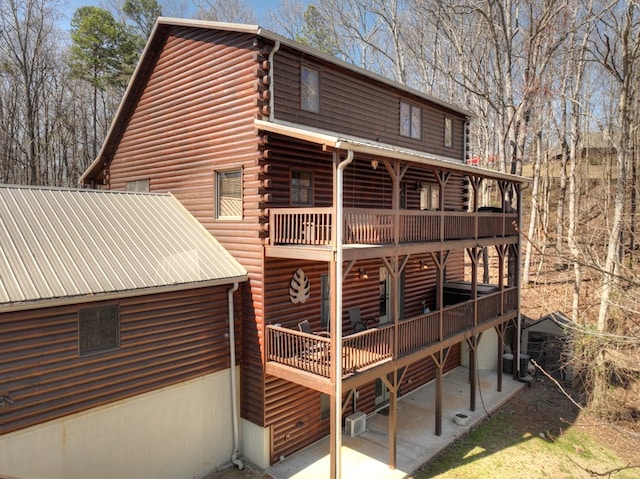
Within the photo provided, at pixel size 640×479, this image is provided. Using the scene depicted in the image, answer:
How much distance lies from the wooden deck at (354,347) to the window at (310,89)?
5.96 metres

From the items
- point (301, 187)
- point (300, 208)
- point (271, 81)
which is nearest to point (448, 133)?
point (301, 187)

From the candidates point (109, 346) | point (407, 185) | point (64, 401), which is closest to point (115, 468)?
point (64, 401)

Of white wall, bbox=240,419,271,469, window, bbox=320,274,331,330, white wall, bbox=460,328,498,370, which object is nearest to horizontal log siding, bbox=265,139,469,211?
window, bbox=320,274,331,330

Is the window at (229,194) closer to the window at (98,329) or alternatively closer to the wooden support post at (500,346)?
the window at (98,329)

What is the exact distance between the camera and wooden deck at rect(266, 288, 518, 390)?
9523mm

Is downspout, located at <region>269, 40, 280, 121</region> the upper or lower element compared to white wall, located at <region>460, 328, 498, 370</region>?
upper

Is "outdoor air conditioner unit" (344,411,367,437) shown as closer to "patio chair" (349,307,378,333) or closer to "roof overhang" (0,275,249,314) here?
"patio chair" (349,307,378,333)

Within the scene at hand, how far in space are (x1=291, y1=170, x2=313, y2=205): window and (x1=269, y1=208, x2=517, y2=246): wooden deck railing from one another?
0.95 metres

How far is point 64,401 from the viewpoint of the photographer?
8.05m

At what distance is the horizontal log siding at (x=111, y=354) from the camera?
296 inches

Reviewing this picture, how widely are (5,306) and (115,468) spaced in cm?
400

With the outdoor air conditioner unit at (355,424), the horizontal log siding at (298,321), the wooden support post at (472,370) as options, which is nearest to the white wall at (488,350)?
the wooden support post at (472,370)

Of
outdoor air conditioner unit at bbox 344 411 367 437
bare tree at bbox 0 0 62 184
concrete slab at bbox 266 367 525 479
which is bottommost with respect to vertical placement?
concrete slab at bbox 266 367 525 479

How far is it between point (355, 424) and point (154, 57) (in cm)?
1236
